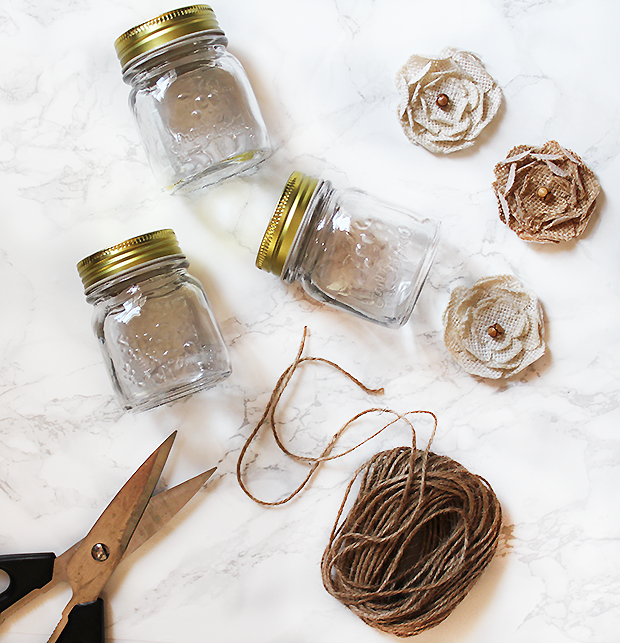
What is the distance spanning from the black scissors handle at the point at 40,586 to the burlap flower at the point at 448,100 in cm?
83

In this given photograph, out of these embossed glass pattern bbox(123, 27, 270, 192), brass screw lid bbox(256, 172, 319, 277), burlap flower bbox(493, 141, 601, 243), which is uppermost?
embossed glass pattern bbox(123, 27, 270, 192)

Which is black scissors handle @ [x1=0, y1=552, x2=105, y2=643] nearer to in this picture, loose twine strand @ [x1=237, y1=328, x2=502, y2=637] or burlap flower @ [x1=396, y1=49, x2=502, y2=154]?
loose twine strand @ [x1=237, y1=328, x2=502, y2=637]

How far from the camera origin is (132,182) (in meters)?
0.90

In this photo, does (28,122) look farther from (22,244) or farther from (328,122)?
(328,122)

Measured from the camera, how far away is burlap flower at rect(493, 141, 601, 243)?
854 mm

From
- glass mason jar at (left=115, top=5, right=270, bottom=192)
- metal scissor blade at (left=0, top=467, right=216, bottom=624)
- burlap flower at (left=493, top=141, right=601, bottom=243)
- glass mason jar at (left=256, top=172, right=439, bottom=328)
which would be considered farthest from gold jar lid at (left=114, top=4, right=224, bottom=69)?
metal scissor blade at (left=0, top=467, right=216, bottom=624)

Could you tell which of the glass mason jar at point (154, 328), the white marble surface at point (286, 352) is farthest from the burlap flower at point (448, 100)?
the glass mason jar at point (154, 328)

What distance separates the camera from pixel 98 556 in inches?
34.0

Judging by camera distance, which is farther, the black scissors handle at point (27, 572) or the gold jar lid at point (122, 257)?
the black scissors handle at point (27, 572)

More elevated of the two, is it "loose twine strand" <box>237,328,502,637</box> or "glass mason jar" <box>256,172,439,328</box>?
"glass mason jar" <box>256,172,439,328</box>

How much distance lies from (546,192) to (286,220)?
377mm

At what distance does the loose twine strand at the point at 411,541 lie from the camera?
0.84 meters

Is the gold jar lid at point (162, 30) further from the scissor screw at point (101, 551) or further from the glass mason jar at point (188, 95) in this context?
the scissor screw at point (101, 551)

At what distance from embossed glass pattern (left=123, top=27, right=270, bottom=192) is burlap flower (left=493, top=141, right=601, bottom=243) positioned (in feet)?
1.19
